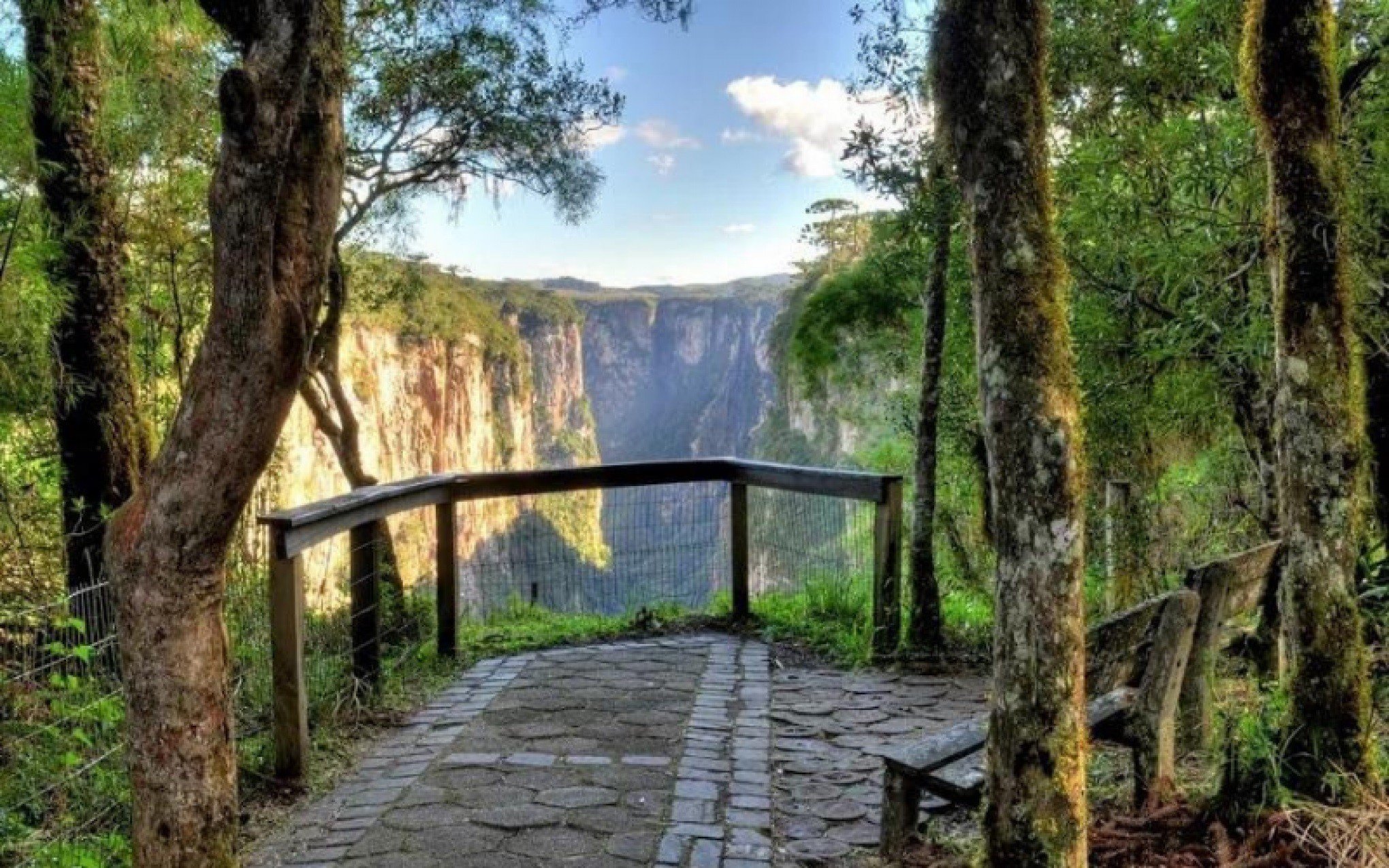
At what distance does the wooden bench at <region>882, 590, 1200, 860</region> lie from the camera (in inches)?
109

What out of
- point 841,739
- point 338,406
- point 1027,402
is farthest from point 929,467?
point 338,406

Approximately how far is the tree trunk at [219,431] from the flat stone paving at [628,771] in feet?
2.71

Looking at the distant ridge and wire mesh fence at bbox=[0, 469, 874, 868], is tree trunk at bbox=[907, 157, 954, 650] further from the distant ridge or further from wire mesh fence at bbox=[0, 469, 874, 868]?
the distant ridge

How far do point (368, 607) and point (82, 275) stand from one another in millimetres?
2250

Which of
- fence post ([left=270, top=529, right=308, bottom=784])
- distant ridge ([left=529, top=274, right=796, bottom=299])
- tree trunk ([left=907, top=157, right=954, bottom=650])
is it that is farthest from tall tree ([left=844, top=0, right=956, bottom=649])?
distant ridge ([left=529, top=274, right=796, bottom=299])

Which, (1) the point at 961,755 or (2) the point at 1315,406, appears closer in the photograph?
(2) the point at 1315,406

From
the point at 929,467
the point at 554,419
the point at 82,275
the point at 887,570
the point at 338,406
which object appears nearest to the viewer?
the point at 82,275

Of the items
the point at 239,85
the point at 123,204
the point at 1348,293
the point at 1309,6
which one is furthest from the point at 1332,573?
the point at 123,204

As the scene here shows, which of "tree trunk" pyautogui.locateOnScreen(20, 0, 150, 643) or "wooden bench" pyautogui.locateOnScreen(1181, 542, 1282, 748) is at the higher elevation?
"tree trunk" pyautogui.locateOnScreen(20, 0, 150, 643)

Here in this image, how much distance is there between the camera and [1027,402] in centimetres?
201

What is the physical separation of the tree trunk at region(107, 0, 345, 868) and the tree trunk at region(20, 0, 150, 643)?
98.5 inches

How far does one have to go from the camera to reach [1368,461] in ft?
12.4

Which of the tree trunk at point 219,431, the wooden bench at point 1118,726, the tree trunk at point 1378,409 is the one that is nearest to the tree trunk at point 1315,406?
the wooden bench at point 1118,726

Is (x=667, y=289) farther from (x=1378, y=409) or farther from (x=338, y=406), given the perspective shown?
(x=1378, y=409)
